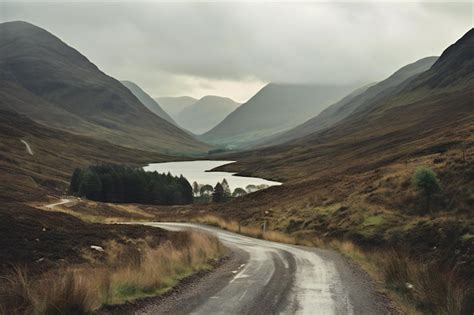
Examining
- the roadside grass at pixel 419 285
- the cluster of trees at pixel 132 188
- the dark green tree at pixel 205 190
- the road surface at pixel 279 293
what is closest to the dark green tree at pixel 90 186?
the cluster of trees at pixel 132 188

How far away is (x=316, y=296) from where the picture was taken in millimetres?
13141

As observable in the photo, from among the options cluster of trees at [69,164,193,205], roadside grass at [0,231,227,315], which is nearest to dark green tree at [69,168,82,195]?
cluster of trees at [69,164,193,205]

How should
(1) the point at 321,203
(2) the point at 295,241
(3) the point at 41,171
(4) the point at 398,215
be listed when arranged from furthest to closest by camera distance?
(3) the point at 41,171, (1) the point at 321,203, (2) the point at 295,241, (4) the point at 398,215

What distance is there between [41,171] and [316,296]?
163 meters

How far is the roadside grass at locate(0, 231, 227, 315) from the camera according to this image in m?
9.58

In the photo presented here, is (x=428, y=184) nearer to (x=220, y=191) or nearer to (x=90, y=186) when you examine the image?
(x=220, y=191)

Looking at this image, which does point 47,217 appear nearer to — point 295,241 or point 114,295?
point 295,241

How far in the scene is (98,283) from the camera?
11492 millimetres

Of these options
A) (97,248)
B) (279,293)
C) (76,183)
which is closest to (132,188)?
(76,183)

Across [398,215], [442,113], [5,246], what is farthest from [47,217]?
[442,113]

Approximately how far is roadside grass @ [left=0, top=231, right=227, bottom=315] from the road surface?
0.84 meters

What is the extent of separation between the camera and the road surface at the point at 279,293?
449 inches

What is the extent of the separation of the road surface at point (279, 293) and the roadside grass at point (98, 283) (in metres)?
0.84

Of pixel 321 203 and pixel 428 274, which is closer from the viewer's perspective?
pixel 428 274
